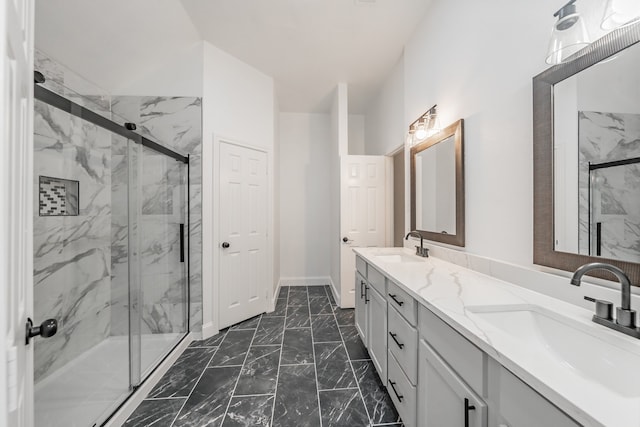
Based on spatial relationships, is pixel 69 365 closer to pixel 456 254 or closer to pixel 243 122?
pixel 243 122

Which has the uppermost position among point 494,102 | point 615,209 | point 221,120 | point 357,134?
point 357,134

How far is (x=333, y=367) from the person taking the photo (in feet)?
6.42

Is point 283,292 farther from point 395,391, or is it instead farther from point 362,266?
point 395,391

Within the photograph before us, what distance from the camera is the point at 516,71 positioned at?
1264 millimetres

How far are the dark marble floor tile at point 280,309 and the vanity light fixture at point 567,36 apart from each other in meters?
3.05

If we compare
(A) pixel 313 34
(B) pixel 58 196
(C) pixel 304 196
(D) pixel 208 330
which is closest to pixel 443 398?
(D) pixel 208 330

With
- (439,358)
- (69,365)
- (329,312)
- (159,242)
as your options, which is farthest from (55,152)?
(329,312)

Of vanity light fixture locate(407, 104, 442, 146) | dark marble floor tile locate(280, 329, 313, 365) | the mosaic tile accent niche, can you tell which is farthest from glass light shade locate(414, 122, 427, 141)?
the mosaic tile accent niche

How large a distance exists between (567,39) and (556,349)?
45.1 inches

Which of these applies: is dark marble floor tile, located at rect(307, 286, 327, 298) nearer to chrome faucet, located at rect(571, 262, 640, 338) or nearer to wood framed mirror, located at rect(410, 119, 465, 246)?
wood framed mirror, located at rect(410, 119, 465, 246)

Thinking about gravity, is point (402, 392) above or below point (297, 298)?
above

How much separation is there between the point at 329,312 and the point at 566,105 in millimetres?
2746

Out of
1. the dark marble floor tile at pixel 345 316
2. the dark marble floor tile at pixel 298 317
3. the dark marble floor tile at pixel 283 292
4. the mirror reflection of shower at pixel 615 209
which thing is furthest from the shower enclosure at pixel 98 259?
the mirror reflection of shower at pixel 615 209

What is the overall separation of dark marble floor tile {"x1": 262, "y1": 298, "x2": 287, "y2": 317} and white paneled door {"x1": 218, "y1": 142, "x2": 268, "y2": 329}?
0.40ft
